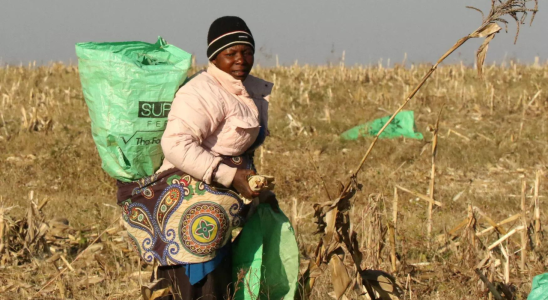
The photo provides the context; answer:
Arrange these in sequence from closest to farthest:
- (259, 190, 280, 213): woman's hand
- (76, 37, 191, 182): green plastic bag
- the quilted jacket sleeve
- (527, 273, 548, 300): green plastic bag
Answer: the quilted jacket sleeve
(76, 37, 191, 182): green plastic bag
(527, 273, 548, 300): green plastic bag
(259, 190, 280, 213): woman's hand

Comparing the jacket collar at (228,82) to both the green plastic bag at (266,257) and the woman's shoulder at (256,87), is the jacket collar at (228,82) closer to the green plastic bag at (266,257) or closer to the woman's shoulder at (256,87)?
the woman's shoulder at (256,87)

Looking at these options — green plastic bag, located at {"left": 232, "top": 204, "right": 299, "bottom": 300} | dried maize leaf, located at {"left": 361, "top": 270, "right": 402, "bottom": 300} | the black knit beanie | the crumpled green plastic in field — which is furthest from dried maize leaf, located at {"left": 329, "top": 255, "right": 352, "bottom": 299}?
the crumpled green plastic in field

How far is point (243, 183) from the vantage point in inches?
108

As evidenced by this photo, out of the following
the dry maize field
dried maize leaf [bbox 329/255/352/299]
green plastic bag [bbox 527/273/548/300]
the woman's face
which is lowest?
the dry maize field

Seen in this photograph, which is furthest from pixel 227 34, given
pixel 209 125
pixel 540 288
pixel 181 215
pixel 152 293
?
pixel 540 288

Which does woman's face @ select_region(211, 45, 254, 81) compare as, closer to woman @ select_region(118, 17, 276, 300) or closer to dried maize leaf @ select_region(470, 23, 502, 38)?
woman @ select_region(118, 17, 276, 300)

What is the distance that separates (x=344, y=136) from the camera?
9156mm

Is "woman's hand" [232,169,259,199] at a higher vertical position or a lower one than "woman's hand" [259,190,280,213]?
higher

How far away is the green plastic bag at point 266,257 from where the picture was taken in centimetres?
311

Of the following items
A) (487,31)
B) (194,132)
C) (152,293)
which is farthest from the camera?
(152,293)

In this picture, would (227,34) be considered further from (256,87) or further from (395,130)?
(395,130)

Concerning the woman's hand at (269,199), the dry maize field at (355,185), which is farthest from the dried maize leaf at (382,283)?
the woman's hand at (269,199)

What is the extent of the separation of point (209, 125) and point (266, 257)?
0.82 metres

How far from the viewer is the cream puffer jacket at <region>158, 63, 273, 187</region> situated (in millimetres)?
2652
